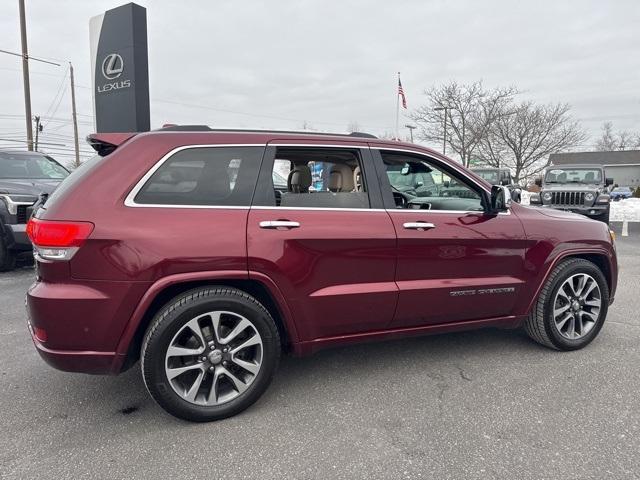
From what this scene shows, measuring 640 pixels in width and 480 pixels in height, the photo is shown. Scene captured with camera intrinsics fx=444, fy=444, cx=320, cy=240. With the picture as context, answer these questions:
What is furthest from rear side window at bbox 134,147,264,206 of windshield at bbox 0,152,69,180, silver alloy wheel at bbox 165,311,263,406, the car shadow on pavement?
windshield at bbox 0,152,69,180

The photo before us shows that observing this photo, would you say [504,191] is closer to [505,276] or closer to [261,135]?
[505,276]

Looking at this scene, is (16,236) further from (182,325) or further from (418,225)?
(418,225)

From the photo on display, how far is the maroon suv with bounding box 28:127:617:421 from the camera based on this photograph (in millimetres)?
2473

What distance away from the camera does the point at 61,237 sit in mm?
2430

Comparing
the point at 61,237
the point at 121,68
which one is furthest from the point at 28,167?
the point at 61,237

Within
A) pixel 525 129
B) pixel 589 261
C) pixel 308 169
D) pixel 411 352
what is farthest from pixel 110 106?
pixel 525 129

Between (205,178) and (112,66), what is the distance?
9385 mm

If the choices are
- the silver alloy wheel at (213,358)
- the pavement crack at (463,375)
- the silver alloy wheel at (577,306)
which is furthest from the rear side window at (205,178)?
the silver alloy wheel at (577,306)

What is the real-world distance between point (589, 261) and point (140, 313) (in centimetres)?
357

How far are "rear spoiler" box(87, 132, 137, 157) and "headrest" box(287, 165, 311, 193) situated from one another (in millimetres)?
1200

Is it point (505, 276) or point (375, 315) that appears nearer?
point (375, 315)

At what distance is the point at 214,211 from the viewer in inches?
105

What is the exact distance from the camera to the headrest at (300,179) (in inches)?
132

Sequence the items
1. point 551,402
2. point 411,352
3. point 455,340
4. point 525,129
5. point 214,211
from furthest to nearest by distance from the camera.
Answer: point 525,129
point 455,340
point 411,352
point 551,402
point 214,211
